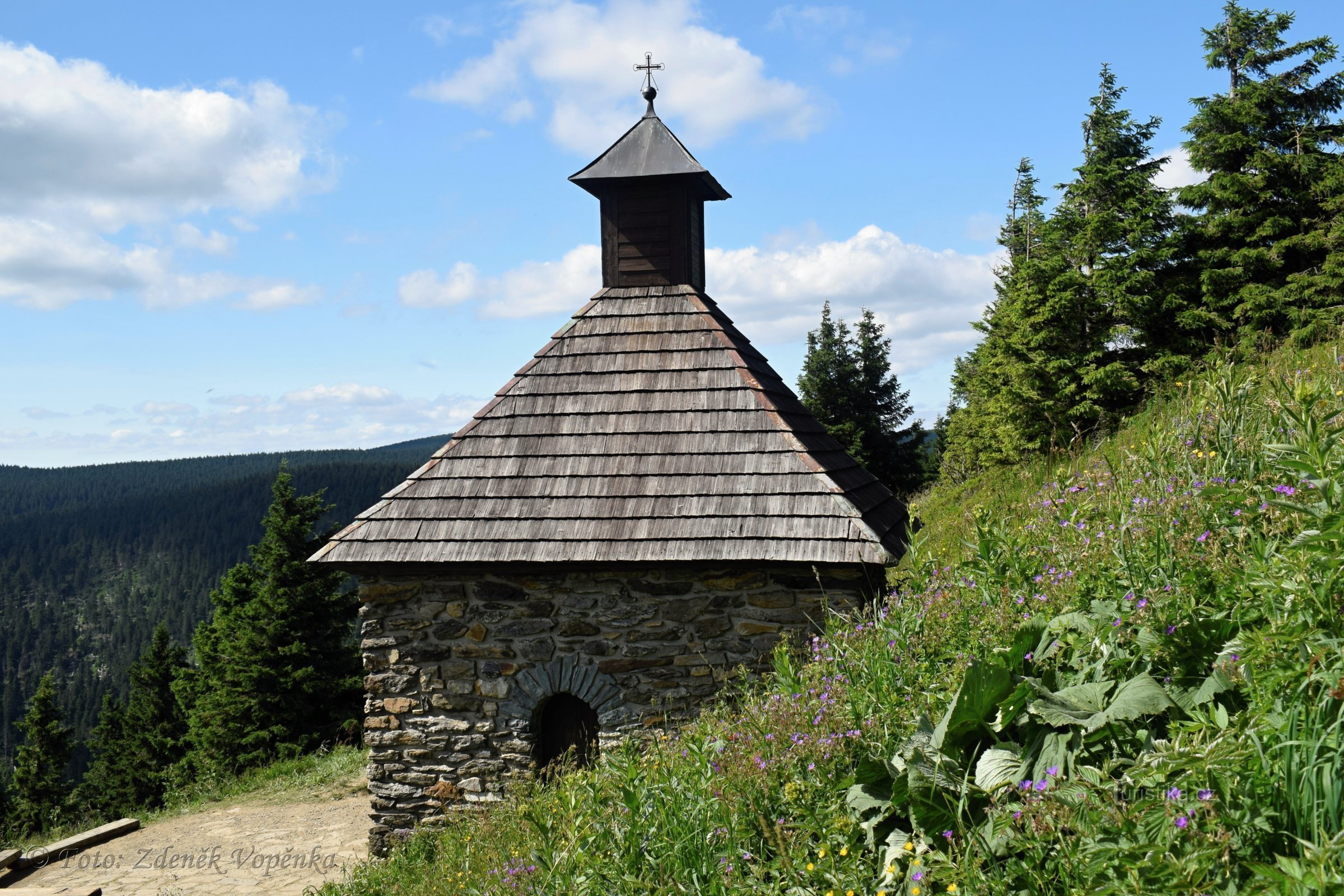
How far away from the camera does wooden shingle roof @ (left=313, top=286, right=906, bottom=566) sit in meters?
7.14

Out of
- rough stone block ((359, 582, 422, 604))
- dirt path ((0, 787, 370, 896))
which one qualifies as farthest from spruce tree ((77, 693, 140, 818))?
rough stone block ((359, 582, 422, 604))

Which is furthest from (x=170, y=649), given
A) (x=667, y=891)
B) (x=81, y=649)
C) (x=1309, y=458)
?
(x=81, y=649)

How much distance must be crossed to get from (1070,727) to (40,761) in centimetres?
3989

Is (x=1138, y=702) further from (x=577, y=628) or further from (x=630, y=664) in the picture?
(x=577, y=628)

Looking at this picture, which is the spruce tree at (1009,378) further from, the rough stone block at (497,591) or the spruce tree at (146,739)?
the spruce tree at (146,739)

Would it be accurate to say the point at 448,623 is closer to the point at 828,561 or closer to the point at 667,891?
the point at 828,561

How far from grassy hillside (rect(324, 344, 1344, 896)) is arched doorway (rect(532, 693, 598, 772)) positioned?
2.75m

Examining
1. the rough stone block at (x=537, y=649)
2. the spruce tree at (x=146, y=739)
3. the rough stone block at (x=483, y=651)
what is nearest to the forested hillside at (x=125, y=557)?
the spruce tree at (x=146, y=739)

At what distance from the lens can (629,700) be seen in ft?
24.1

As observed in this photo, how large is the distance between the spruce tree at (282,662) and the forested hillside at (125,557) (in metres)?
70.4

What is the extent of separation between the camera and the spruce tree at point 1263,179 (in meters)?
16.1

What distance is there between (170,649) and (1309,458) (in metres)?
38.1

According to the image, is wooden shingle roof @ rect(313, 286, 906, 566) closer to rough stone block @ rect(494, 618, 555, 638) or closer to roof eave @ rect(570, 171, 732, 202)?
rough stone block @ rect(494, 618, 555, 638)

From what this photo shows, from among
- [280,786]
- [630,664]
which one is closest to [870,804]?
[630,664]
